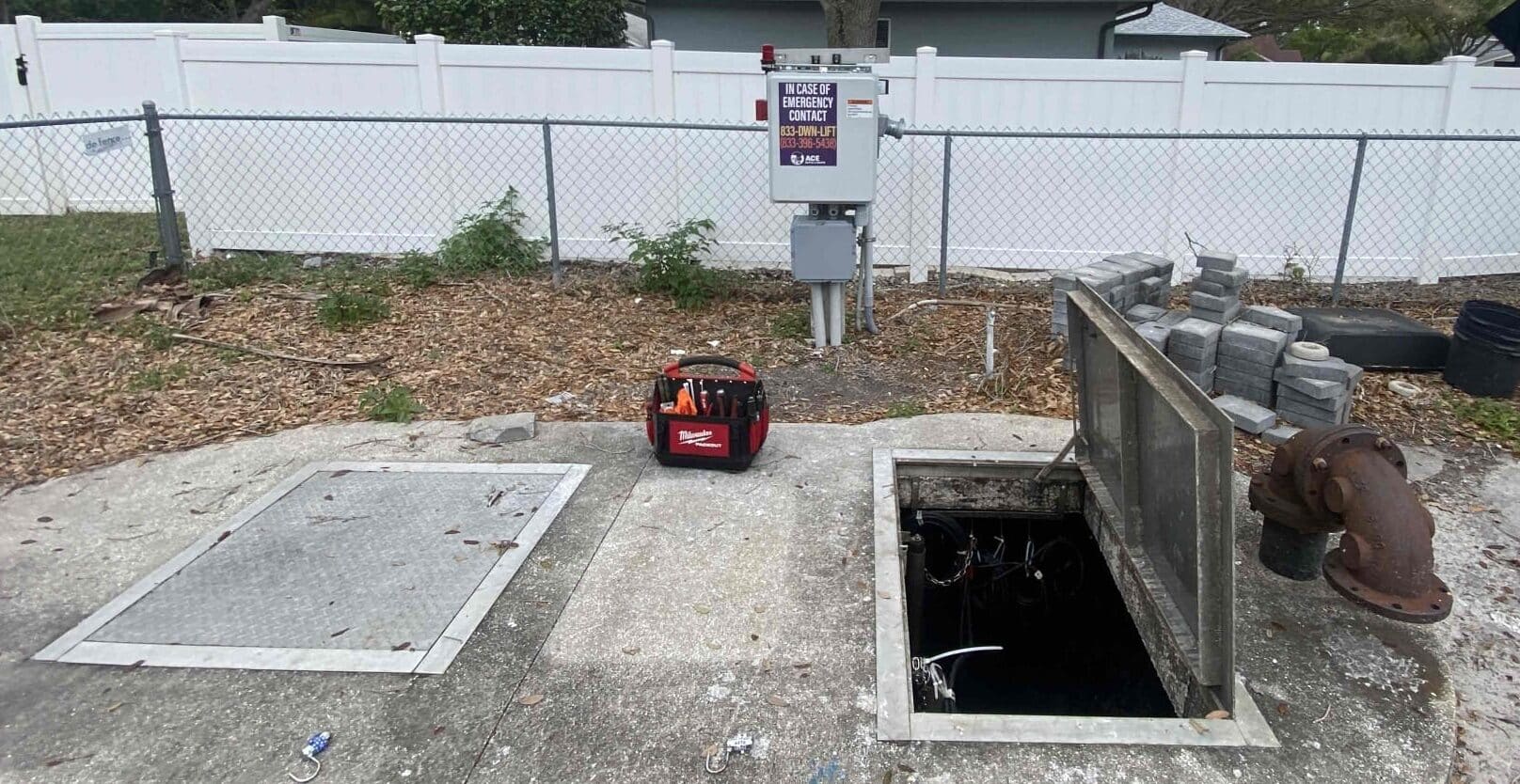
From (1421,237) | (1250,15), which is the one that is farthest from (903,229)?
(1250,15)

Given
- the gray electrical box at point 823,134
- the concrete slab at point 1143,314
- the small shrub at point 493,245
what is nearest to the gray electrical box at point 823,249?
the gray electrical box at point 823,134

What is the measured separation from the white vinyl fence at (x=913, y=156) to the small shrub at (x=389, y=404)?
290 centimetres

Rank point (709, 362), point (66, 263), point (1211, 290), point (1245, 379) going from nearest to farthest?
point (709, 362) < point (1245, 379) < point (1211, 290) < point (66, 263)

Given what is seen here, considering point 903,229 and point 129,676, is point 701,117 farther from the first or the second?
point 129,676

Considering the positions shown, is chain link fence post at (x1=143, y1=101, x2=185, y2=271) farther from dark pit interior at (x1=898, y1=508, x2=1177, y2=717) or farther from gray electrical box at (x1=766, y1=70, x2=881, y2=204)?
dark pit interior at (x1=898, y1=508, x2=1177, y2=717)

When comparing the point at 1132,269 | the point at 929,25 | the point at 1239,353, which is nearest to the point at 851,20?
the point at 929,25

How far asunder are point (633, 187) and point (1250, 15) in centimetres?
2079

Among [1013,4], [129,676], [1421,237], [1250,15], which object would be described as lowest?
[129,676]

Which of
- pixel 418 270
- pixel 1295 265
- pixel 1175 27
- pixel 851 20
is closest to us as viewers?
pixel 418 270

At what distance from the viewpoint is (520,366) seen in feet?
19.2

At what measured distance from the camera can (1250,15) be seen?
2261 centimetres

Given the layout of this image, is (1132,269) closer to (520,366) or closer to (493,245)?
(520,366)

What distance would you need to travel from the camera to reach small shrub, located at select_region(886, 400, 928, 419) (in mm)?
5143

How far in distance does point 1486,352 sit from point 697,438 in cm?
447
